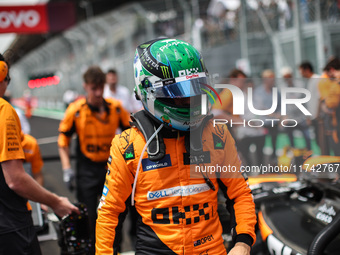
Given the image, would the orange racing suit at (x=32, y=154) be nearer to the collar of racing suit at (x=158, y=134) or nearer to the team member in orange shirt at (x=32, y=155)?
the team member in orange shirt at (x=32, y=155)

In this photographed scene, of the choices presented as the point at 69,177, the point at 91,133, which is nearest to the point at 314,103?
the point at 91,133

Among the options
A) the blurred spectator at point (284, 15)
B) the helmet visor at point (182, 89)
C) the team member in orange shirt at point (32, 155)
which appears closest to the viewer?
the helmet visor at point (182, 89)

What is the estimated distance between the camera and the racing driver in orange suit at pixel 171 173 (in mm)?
1830

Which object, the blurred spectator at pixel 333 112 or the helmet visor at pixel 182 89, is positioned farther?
the blurred spectator at pixel 333 112

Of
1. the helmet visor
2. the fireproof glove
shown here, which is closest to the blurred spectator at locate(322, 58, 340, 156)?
the helmet visor

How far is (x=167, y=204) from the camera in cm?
184

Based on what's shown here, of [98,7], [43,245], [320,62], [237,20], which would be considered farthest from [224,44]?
[98,7]

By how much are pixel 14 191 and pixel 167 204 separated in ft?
2.87

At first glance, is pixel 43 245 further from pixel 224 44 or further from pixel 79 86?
pixel 79 86

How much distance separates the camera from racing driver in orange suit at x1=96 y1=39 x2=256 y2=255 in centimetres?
183

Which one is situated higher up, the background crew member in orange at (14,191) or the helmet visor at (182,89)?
the helmet visor at (182,89)

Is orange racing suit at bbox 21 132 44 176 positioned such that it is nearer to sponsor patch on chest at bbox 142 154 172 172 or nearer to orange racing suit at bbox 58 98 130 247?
orange racing suit at bbox 58 98 130 247

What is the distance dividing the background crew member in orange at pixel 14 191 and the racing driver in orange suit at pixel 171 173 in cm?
53

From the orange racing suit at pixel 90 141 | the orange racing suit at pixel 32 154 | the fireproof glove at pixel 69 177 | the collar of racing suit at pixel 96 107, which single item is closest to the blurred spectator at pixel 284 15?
the collar of racing suit at pixel 96 107
